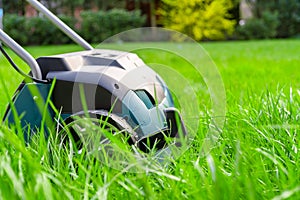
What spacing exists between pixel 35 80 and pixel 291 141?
26.8 inches

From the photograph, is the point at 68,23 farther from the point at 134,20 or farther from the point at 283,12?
the point at 283,12

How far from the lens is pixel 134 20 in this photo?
11.9 meters

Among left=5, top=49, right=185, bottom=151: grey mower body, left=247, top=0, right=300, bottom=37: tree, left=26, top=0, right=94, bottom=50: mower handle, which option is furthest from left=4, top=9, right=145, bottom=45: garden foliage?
left=5, top=49, right=185, bottom=151: grey mower body

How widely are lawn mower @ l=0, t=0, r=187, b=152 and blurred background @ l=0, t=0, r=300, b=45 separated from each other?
6811 millimetres

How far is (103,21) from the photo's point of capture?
38.4 ft

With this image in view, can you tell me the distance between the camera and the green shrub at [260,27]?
12.6 metres

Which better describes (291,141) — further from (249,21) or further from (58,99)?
(249,21)

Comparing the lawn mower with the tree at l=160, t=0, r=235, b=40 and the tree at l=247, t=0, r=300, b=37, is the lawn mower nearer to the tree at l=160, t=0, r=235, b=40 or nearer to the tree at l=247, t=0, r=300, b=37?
the tree at l=160, t=0, r=235, b=40

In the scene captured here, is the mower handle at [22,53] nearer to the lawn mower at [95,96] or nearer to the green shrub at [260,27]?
the lawn mower at [95,96]

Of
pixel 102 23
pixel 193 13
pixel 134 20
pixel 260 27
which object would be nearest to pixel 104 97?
pixel 193 13

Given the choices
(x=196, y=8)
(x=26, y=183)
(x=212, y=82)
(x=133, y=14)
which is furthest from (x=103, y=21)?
(x=26, y=183)

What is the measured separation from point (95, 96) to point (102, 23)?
10626 millimetres

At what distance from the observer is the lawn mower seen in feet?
4.21

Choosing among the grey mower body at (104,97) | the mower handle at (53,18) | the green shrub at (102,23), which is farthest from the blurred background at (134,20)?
the grey mower body at (104,97)
